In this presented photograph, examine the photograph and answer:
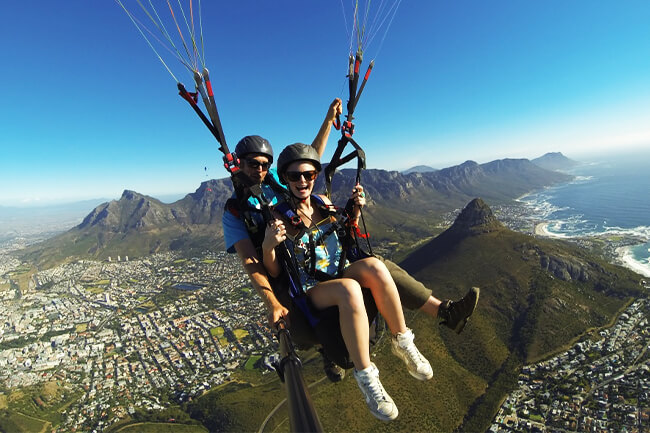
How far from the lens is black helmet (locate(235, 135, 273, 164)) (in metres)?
4.82

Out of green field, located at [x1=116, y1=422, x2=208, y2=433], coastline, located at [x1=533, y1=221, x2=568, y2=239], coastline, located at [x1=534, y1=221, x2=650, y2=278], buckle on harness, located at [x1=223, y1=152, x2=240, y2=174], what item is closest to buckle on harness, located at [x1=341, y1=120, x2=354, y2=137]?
buckle on harness, located at [x1=223, y1=152, x2=240, y2=174]

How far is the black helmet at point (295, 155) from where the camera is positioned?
14.9 feet

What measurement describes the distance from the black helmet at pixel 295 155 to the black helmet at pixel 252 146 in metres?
0.38

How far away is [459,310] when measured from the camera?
4.69 metres

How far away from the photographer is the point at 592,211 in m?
181

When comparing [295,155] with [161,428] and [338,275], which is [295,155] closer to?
[338,275]

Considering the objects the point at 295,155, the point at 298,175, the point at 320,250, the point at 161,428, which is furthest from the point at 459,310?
the point at 161,428

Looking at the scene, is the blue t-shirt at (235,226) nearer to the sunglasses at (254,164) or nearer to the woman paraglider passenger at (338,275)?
the woman paraglider passenger at (338,275)

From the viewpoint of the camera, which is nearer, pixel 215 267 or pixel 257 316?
pixel 257 316

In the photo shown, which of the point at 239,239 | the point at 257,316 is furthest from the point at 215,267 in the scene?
the point at 239,239

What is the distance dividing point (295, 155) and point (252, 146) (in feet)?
2.76

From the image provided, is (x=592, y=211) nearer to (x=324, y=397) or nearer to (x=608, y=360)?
(x=608, y=360)

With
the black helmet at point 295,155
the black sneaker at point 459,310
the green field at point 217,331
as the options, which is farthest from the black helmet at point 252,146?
the green field at point 217,331

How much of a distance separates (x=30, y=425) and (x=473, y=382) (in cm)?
7893
